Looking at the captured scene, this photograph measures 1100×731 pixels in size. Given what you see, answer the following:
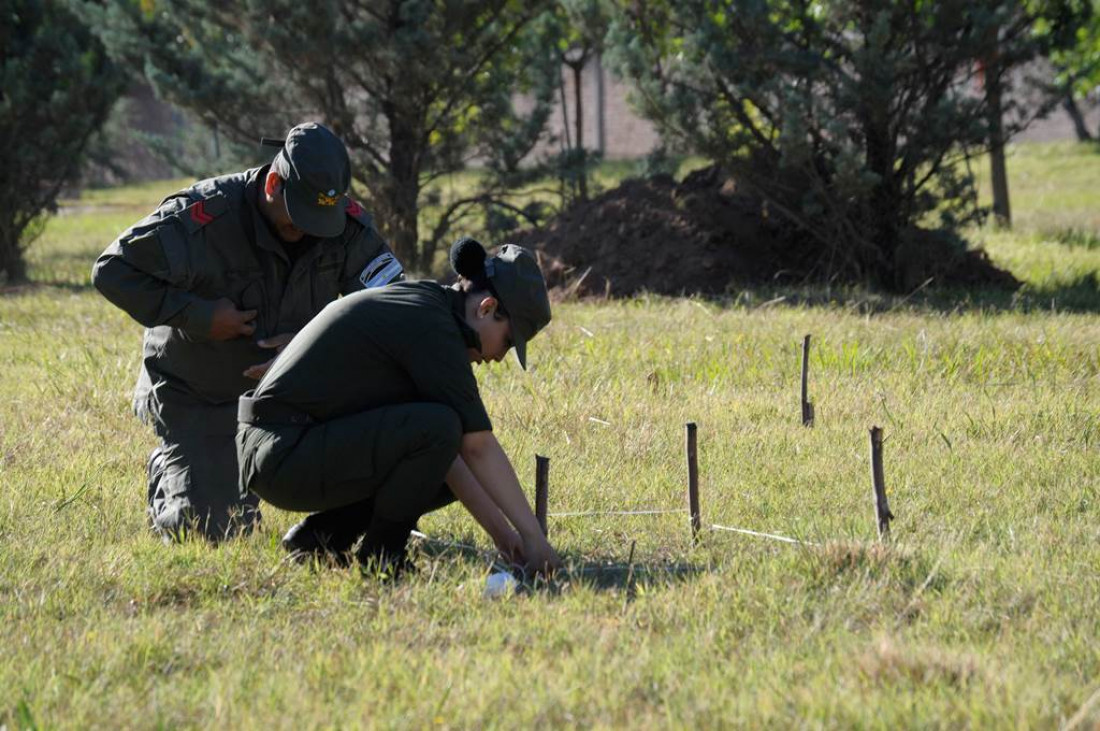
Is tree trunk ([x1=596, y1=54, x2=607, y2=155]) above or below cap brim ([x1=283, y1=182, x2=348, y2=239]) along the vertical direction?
above

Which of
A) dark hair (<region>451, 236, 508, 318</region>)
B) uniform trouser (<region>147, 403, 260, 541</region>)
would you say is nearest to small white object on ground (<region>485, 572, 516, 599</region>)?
dark hair (<region>451, 236, 508, 318</region>)

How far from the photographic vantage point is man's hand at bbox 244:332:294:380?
552cm

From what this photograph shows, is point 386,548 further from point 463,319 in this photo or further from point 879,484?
point 879,484

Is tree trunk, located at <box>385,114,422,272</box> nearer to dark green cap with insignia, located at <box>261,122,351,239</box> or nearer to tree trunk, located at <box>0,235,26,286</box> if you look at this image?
tree trunk, located at <box>0,235,26,286</box>

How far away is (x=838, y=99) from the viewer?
1088 centimetres

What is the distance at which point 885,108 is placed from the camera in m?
10.8

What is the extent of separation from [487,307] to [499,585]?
2.94 feet

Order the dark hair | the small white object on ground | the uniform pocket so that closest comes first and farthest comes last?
1. the small white object on ground
2. the dark hair
3. the uniform pocket

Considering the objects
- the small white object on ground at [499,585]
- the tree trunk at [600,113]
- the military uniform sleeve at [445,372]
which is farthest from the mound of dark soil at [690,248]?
the tree trunk at [600,113]

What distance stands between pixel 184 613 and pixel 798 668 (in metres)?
1.90

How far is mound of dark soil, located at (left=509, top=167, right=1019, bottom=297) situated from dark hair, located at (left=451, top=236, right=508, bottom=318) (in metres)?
6.70

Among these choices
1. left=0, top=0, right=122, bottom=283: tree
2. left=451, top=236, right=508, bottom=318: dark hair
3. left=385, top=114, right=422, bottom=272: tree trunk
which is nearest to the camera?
left=451, top=236, right=508, bottom=318: dark hair

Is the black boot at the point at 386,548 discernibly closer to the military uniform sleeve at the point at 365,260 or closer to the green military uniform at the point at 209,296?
the green military uniform at the point at 209,296

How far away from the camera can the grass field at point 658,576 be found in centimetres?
354
